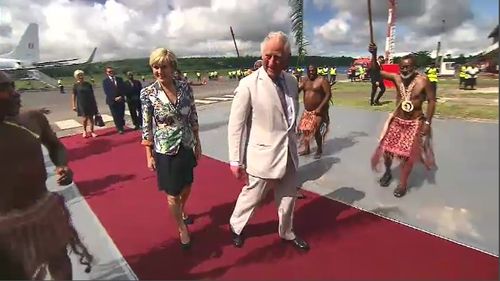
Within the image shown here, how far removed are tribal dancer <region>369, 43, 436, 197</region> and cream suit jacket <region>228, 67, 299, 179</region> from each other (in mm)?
1157

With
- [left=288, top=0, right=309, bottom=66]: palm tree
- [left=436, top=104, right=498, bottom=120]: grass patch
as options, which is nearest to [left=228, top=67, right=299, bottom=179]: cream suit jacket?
[left=288, top=0, right=309, bottom=66]: palm tree

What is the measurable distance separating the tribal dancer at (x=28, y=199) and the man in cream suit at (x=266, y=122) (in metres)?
0.85

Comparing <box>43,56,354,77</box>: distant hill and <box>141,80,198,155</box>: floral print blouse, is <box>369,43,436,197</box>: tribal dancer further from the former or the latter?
<box>141,80,198,155</box>: floral print blouse

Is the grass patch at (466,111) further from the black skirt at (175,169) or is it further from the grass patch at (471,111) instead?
the black skirt at (175,169)

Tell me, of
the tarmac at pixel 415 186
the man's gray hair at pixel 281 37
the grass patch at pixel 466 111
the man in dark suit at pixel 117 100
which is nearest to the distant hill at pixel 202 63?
the man's gray hair at pixel 281 37

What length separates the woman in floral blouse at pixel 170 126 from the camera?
1842 millimetres

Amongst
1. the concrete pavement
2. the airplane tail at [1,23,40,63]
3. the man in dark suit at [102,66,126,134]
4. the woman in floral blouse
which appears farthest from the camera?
the man in dark suit at [102,66,126,134]

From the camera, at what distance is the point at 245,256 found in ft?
6.39

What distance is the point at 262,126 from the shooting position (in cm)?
177

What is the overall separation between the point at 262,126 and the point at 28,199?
104 centimetres

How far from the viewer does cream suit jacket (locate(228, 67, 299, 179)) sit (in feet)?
5.74

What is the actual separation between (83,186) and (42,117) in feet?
6.43

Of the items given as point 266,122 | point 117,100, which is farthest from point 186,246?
point 117,100

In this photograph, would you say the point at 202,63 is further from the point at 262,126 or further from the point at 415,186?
the point at 415,186
